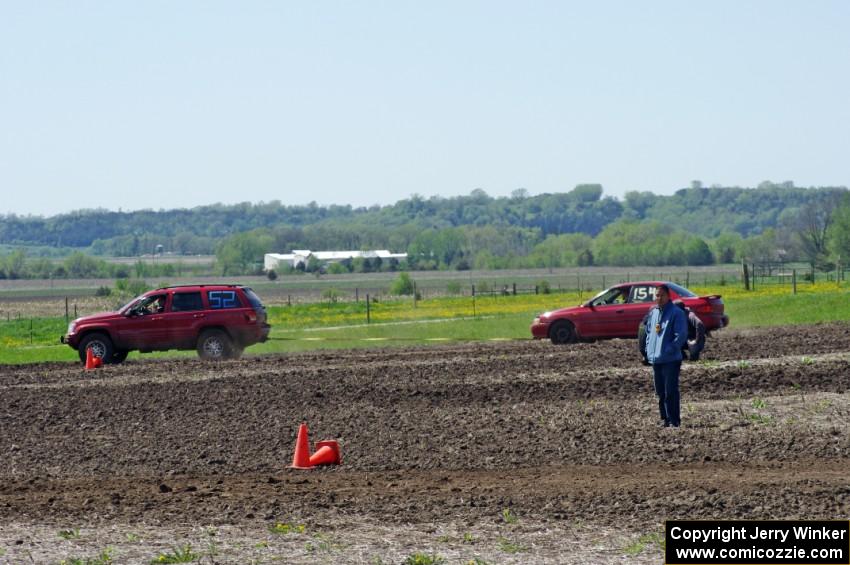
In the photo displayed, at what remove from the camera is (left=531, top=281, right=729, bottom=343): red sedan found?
31.2 meters

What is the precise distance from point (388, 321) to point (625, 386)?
3099 centimetres

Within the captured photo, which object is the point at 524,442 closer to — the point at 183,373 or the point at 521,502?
the point at 521,502

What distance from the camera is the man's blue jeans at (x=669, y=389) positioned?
664 inches

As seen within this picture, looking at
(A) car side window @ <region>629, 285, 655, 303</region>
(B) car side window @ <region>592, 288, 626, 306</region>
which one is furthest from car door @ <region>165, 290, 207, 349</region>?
(A) car side window @ <region>629, 285, 655, 303</region>

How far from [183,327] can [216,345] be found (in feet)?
2.71

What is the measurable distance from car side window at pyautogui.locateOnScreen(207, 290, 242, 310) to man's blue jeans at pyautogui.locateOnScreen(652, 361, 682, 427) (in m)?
15.8

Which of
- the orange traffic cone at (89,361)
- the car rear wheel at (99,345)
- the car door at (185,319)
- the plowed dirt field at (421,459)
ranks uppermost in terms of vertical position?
the car door at (185,319)

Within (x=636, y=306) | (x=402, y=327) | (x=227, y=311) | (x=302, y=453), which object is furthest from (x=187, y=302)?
(x=302, y=453)

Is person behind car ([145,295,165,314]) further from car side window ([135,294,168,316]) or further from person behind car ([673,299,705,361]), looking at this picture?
person behind car ([673,299,705,361])

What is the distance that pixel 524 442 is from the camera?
16422 millimetres

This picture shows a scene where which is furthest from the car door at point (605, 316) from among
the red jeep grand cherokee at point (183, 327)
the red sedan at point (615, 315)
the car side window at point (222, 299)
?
the car side window at point (222, 299)

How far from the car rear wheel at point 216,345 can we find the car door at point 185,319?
0.26 meters

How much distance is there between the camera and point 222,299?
103 ft

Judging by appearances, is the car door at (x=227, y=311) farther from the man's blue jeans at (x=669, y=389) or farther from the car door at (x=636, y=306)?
the man's blue jeans at (x=669, y=389)
